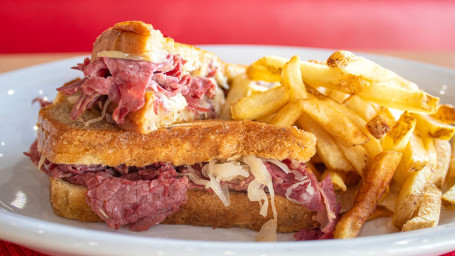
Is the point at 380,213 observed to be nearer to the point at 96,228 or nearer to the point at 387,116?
the point at 387,116

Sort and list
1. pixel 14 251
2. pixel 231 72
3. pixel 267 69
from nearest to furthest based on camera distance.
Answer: pixel 14 251, pixel 267 69, pixel 231 72

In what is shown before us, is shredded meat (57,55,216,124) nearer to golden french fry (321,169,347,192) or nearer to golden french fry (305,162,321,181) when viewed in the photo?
golden french fry (305,162,321,181)

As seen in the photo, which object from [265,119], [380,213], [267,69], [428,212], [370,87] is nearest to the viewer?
[428,212]

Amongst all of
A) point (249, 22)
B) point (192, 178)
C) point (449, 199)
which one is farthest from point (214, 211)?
point (249, 22)

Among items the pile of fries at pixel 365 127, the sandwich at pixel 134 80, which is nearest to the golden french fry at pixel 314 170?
the pile of fries at pixel 365 127

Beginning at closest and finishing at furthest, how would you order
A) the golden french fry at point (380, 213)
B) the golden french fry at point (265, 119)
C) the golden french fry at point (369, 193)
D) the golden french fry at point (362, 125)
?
the golden french fry at point (369, 193) → the golden french fry at point (380, 213) → the golden french fry at point (362, 125) → the golden french fry at point (265, 119)

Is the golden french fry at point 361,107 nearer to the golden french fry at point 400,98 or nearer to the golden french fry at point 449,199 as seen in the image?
the golden french fry at point 400,98

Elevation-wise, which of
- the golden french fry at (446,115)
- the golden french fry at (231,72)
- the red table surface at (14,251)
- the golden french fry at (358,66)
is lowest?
the red table surface at (14,251)

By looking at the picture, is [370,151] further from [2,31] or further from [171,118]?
[2,31]
